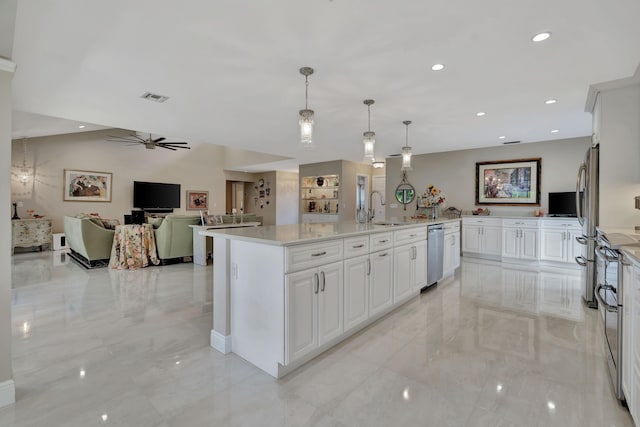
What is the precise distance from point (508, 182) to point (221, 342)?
21.0ft

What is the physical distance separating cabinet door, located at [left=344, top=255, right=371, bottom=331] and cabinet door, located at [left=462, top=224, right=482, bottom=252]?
15.0ft

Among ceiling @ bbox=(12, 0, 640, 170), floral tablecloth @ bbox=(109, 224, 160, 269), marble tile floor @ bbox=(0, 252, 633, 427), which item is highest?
Answer: ceiling @ bbox=(12, 0, 640, 170)

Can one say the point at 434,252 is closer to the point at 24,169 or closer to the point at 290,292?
the point at 290,292

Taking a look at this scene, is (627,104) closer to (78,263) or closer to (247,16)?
(247,16)

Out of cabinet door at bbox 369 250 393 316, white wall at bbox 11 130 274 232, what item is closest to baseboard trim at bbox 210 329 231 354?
cabinet door at bbox 369 250 393 316

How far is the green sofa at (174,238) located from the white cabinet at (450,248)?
463cm

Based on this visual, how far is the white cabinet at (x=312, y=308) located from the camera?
79.2 inches

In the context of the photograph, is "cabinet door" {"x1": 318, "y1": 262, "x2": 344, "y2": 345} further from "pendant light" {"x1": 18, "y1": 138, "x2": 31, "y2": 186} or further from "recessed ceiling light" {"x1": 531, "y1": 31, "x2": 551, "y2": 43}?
"pendant light" {"x1": 18, "y1": 138, "x2": 31, "y2": 186}

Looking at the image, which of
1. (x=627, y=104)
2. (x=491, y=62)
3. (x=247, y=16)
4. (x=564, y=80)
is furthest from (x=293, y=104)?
(x=627, y=104)

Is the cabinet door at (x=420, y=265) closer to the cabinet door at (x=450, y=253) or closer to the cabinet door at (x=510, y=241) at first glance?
the cabinet door at (x=450, y=253)

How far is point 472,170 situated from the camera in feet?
22.2

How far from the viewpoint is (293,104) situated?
3.77 meters

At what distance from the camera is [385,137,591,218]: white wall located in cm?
578

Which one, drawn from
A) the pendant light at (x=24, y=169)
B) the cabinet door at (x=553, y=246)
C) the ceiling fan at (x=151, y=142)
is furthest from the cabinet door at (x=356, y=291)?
the pendant light at (x=24, y=169)
